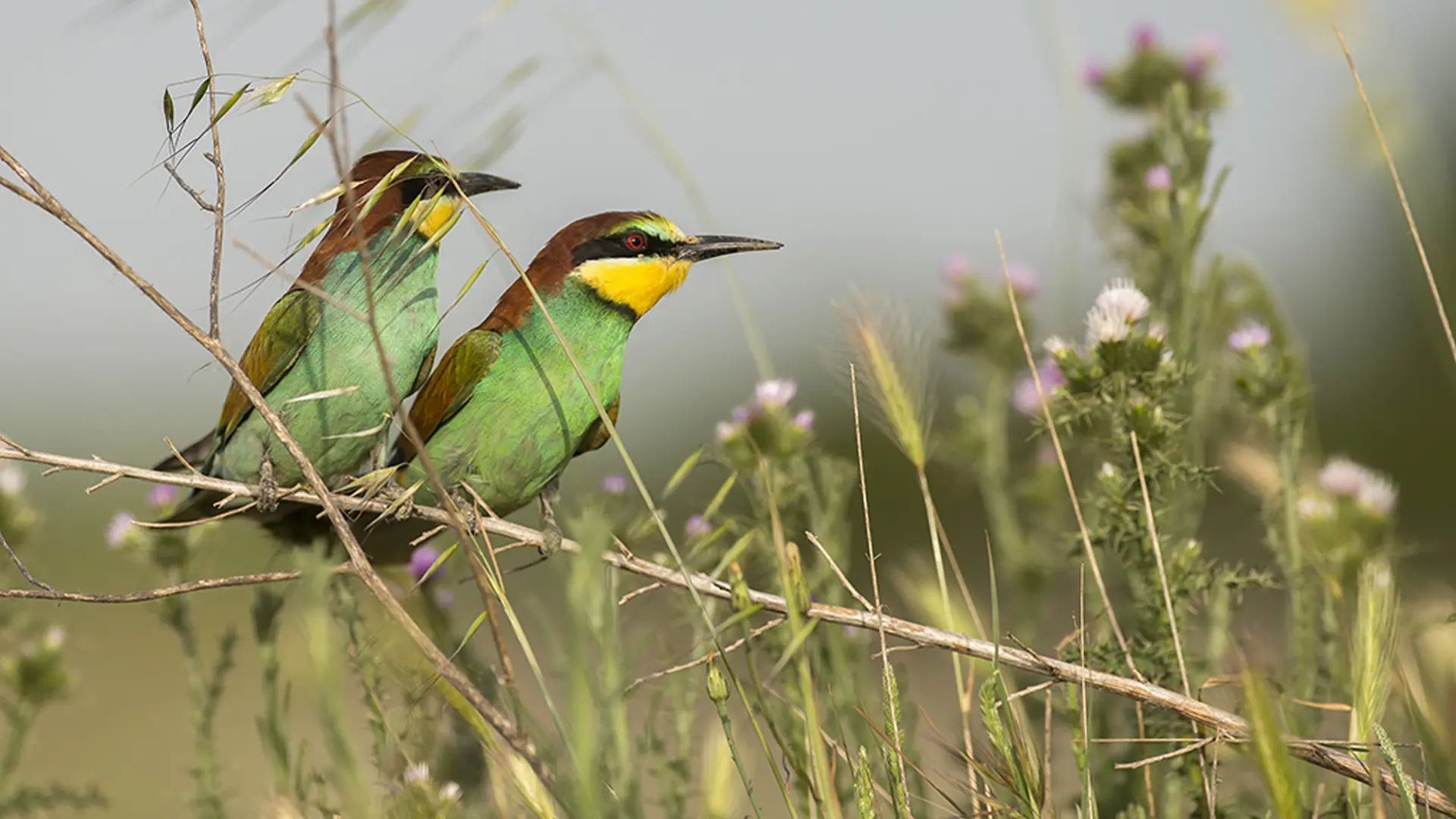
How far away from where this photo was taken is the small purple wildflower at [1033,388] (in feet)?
8.02

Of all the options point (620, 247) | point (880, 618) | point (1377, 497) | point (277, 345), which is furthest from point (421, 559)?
point (1377, 497)

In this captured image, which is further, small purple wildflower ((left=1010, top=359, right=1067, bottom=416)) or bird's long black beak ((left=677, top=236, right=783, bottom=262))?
small purple wildflower ((left=1010, top=359, right=1067, bottom=416))

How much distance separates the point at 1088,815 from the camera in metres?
1.38

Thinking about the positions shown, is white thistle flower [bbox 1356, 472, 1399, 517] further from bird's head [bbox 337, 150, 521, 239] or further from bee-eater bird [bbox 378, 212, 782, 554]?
bird's head [bbox 337, 150, 521, 239]

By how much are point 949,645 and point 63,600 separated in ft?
3.48

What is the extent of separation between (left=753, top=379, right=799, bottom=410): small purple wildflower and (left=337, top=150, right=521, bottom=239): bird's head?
1.88ft

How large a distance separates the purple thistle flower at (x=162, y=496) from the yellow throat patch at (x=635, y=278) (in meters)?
1.12

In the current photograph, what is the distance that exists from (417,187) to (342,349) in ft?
1.04

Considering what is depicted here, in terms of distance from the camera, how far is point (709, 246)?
2213mm

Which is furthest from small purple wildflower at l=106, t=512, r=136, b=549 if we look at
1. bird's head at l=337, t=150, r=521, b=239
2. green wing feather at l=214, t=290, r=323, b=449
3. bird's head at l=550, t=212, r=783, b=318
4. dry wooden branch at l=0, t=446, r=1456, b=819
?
bird's head at l=550, t=212, r=783, b=318

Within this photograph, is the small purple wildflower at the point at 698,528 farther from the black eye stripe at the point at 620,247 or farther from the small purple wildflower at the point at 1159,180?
the small purple wildflower at the point at 1159,180

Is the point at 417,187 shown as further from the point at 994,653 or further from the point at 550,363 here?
the point at 994,653

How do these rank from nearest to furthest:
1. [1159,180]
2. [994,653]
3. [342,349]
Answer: [994,653], [342,349], [1159,180]

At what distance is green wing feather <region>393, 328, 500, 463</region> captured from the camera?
2.21m
